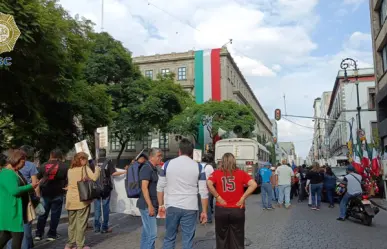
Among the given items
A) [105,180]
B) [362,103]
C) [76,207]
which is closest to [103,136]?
[105,180]

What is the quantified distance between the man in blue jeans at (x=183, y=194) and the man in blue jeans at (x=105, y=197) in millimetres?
3635

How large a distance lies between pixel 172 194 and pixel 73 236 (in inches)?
99.7

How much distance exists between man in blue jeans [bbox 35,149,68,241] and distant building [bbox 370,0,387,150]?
22907 mm

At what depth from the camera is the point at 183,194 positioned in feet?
17.4

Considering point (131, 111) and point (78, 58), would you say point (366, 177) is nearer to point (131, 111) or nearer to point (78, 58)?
point (78, 58)

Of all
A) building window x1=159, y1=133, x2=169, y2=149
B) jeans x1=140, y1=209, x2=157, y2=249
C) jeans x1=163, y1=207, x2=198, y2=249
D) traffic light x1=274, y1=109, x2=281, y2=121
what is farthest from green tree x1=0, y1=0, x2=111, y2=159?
building window x1=159, y1=133, x2=169, y2=149

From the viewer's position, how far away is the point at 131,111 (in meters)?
41.5

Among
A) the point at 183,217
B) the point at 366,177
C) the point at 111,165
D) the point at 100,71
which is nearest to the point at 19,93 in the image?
the point at 111,165

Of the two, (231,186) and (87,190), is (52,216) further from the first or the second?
(231,186)

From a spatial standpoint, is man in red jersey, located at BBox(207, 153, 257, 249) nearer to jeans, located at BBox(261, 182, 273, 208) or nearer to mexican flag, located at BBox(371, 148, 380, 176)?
jeans, located at BBox(261, 182, 273, 208)

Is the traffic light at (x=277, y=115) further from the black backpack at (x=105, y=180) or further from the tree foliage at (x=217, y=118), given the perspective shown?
the black backpack at (x=105, y=180)

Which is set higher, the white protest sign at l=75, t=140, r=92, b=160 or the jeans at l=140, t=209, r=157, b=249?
the white protest sign at l=75, t=140, r=92, b=160

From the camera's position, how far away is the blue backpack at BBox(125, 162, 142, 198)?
6.38m

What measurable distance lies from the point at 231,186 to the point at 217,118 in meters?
38.3
